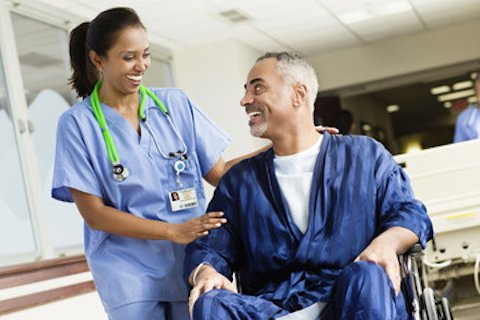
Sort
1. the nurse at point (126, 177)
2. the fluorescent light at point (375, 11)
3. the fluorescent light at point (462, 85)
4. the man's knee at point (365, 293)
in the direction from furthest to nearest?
the fluorescent light at point (462, 85), the fluorescent light at point (375, 11), the nurse at point (126, 177), the man's knee at point (365, 293)

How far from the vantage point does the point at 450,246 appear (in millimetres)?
3957

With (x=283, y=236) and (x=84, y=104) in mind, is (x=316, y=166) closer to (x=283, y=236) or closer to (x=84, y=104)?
(x=283, y=236)

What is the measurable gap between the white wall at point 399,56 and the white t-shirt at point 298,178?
828cm

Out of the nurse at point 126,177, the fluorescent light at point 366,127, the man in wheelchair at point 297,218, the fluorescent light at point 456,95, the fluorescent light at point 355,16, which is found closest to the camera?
the man in wheelchair at point 297,218

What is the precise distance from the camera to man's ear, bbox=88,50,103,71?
7.77 feet

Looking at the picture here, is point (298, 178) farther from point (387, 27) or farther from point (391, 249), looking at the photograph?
point (387, 27)

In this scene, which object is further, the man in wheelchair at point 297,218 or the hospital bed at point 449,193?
the hospital bed at point 449,193

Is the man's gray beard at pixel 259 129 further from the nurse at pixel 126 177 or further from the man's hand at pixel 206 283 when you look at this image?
the man's hand at pixel 206 283

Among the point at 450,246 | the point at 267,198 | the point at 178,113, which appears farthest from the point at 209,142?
the point at 450,246

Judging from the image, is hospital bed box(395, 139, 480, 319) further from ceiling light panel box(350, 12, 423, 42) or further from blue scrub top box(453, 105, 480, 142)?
ceiling light panel box(350, 12, 423, 42)

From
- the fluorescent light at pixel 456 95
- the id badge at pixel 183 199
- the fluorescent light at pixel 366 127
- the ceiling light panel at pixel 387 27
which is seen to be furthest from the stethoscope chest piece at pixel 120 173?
the fluorescent light at pixel 456 95

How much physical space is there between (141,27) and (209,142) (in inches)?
15.6

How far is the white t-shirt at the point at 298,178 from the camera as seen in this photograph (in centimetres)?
236

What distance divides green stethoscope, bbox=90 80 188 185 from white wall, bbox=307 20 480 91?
8296 mm
